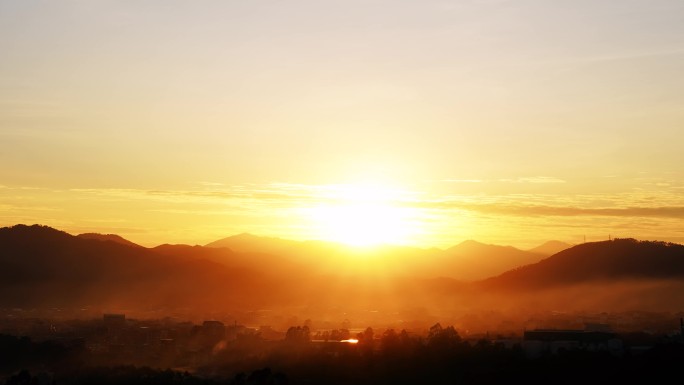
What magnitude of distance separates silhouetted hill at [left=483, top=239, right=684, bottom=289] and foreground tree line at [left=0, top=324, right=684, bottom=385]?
2438 inches

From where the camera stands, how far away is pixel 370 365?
166 ft

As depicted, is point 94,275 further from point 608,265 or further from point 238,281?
point 608,265

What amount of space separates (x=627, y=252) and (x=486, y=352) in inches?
2864

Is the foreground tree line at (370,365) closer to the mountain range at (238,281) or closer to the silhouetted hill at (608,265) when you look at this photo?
the silhouetted hill at (608,265)

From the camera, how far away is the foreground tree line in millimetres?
42094

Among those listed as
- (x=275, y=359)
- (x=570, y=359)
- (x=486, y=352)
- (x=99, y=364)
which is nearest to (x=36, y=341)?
(x=99, y=364)

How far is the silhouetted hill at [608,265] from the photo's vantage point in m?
115

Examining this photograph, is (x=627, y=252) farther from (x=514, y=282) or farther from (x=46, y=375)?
(x=46, y=375)

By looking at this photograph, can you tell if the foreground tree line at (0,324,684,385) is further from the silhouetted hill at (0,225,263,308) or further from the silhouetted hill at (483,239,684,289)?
the silhouetted hill at (0,225,263,308)

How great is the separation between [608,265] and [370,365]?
7941cm

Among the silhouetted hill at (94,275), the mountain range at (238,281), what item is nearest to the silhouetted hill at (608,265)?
the mountain range at (238,281)

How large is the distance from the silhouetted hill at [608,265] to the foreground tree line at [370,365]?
61.9 meters

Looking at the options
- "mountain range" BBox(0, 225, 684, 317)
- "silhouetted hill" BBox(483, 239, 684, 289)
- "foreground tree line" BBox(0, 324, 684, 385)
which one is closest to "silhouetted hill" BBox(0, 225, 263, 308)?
"mountain range" BBox(0, 225, 684, 317)

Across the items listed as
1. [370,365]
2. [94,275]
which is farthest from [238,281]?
[370,365]
